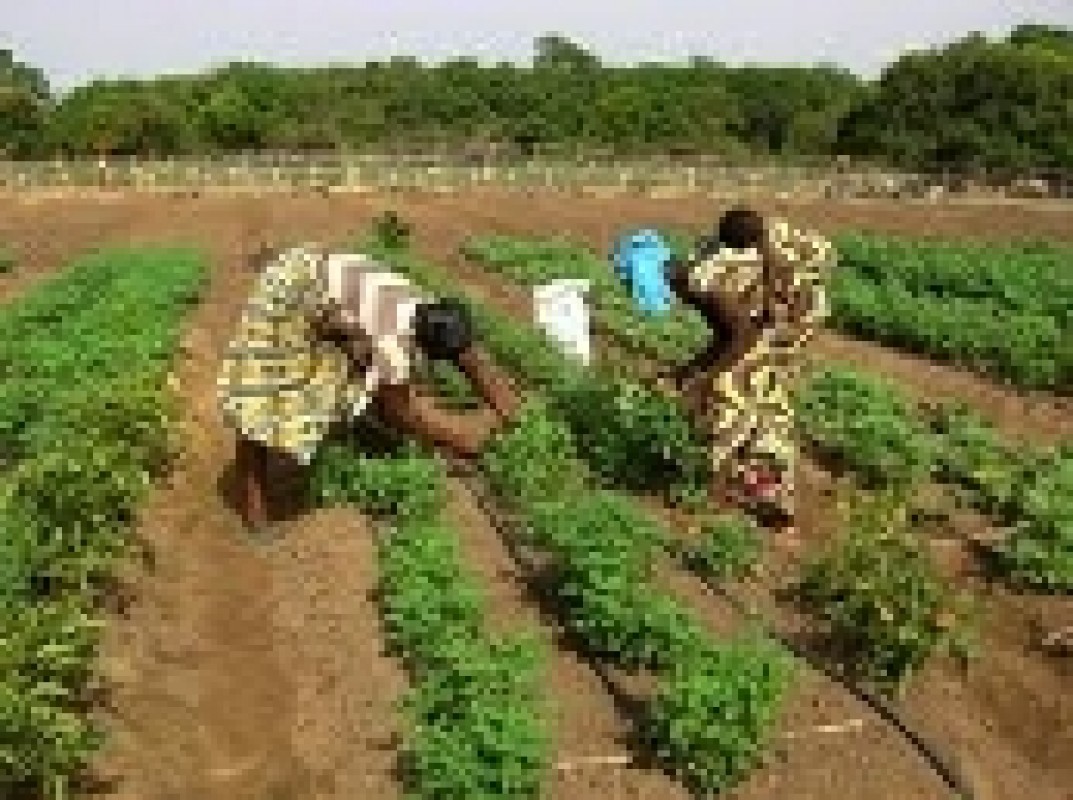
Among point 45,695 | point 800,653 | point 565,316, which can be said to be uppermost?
point 565,316

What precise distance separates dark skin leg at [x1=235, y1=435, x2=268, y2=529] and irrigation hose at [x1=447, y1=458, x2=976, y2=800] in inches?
42.2

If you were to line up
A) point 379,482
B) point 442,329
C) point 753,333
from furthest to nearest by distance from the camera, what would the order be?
point 753,333, point 379,482, point 442,329

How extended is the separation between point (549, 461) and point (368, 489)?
0.94m

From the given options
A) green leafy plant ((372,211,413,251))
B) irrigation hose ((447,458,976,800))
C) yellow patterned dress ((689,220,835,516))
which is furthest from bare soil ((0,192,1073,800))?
green leafy plant ((372,211,413,251))

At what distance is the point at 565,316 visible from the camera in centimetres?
1347

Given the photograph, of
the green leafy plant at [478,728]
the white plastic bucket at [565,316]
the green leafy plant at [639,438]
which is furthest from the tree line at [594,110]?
the green leafy plant at [478,728]

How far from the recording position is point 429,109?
66.2m

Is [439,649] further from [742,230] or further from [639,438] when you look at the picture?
[742,230]

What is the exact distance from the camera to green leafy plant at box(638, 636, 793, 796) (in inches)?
267

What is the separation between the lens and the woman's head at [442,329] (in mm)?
8234

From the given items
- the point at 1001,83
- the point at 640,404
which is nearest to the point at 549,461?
the point at 640,404

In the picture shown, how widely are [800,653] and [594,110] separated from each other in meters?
56.5

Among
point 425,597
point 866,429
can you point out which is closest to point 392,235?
point 866,429

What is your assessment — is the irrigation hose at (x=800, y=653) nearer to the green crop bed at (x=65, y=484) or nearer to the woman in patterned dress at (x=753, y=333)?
the woman in patterned dress at (x=753, y=333)
